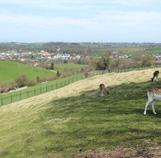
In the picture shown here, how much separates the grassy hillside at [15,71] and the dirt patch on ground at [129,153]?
124m

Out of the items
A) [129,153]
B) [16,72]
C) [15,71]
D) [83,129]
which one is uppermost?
[129,153]

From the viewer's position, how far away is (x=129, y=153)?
2439 centimetres

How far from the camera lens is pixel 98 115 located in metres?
38.8

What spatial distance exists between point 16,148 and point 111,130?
6.96m

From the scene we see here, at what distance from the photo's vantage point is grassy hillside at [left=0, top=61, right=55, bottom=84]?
511 ft

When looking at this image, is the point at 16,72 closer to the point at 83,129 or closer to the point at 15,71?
the point at 15,71

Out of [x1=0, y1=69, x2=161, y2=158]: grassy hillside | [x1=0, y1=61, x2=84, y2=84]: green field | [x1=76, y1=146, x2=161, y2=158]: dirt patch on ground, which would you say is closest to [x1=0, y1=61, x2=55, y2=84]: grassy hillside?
[x1=0, y1=61, x2=84, y2=84]: green field

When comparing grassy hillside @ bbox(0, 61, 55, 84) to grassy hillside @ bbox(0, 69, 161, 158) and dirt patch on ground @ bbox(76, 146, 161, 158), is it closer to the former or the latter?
grassy hillside @ bbox(0, 69, 161, 158)

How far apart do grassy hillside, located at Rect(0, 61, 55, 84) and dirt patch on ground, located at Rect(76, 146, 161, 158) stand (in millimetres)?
124394

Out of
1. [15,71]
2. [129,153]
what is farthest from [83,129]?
[15,71]

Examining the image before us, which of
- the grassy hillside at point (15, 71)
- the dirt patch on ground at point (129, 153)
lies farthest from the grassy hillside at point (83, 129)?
the grassy hillside at point (15, 71)

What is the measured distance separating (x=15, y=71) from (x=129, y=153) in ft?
470

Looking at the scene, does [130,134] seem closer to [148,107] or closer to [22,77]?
[148,107]

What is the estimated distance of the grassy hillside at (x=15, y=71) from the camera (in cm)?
15588
